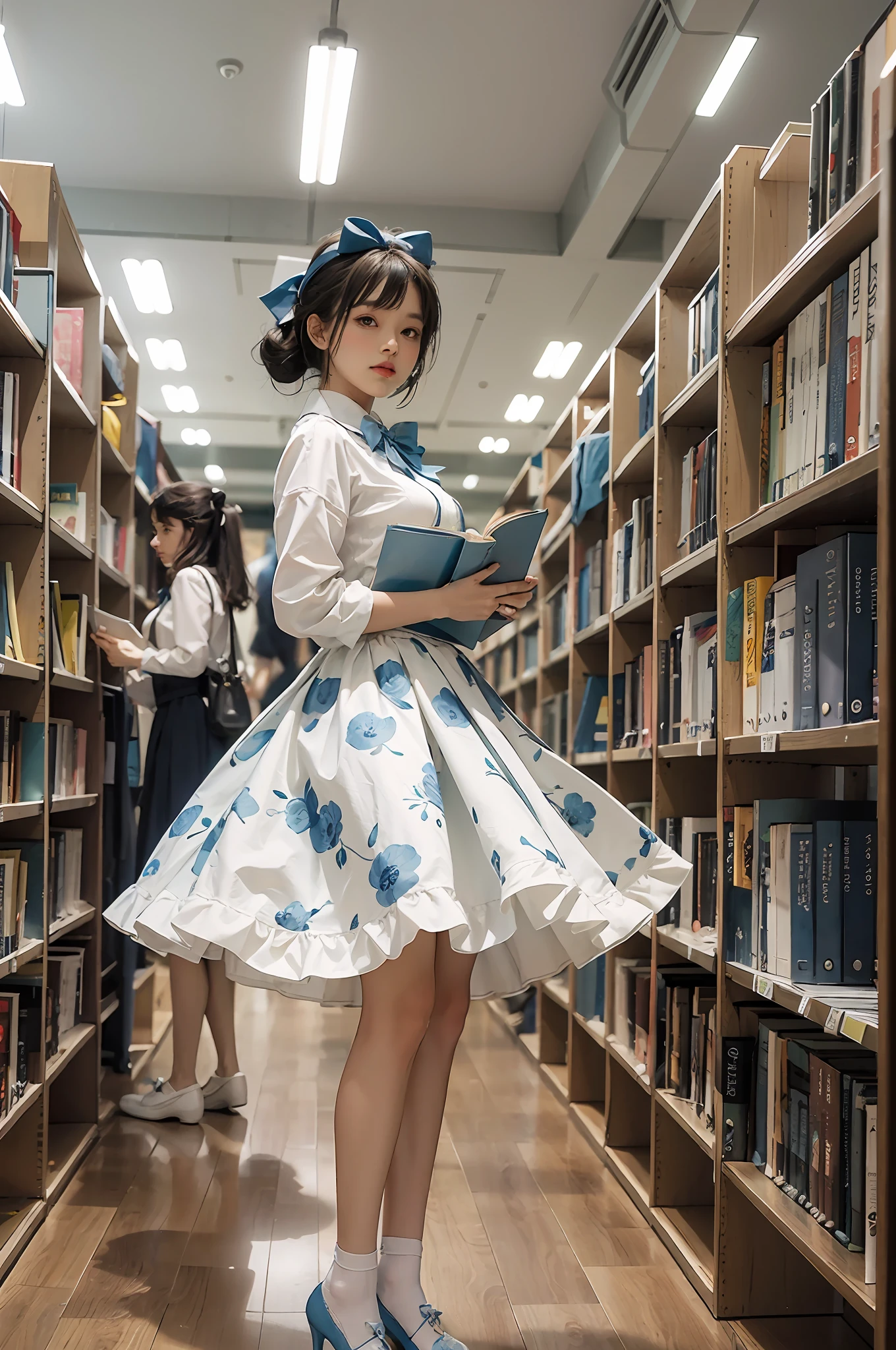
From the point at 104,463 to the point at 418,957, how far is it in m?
2.11

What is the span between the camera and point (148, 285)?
5363mm

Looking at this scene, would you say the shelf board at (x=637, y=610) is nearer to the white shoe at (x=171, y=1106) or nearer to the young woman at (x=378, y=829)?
the young woman at (x=378, y=829)

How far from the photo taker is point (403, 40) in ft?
12.8

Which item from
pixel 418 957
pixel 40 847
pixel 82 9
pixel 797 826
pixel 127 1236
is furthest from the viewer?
pixel 82 9

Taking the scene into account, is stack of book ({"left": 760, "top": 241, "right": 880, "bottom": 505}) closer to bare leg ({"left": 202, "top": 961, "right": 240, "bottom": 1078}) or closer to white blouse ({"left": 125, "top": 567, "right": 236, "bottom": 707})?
white blouse ({"left": 125, "top": 567, "right": 236, "bottom": 707})

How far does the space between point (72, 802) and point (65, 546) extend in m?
0.58

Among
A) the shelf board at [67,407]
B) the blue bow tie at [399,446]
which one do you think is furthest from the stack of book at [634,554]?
the shelf board at [67,407]

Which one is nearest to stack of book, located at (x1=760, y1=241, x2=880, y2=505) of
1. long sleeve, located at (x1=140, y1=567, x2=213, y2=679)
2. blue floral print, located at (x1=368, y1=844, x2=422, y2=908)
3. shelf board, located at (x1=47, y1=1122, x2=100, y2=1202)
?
blue floral print, located at (x1=368, y1=844, x2=422, y2=908)

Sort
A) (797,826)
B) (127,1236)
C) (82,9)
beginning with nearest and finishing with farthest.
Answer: (797,826), (127,1236), (82,9)

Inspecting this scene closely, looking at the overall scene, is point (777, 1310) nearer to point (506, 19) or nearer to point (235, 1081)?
point (235, 1081)

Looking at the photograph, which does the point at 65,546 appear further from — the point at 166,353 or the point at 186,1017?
the point at 166,353

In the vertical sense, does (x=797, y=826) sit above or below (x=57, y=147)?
below

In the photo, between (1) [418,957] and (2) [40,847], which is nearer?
(1) [418,957]

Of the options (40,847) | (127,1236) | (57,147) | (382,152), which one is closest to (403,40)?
(382,152)
